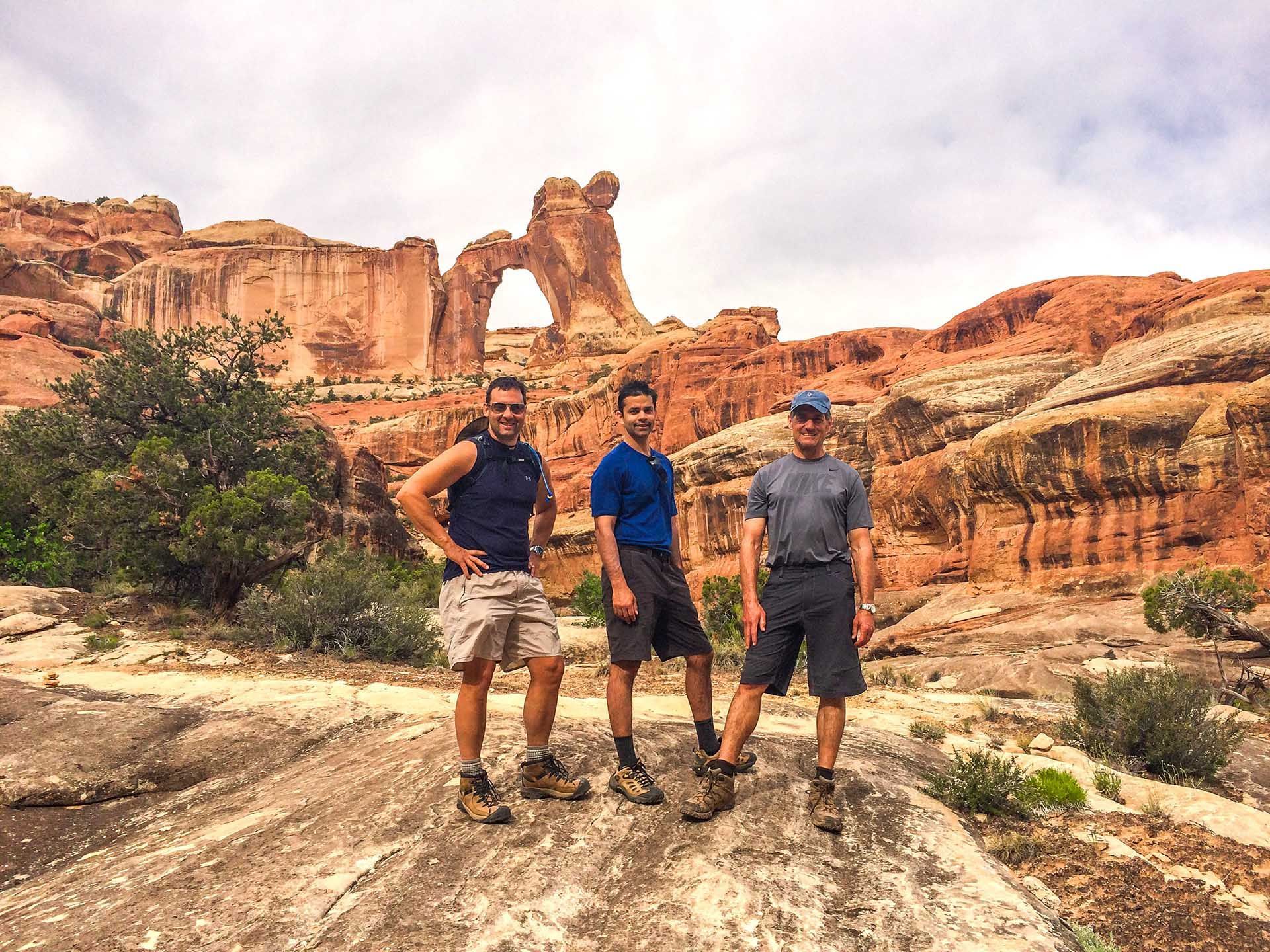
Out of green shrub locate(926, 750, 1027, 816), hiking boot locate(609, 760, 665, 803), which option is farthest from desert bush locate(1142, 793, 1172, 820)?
hiking boot locate(609, 760, 665, 803)

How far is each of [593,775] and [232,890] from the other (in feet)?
5.80

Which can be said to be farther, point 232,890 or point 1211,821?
point 1211,821

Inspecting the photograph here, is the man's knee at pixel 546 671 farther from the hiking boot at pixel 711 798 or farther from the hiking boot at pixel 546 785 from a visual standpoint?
the hiking boot at pixel 711 798

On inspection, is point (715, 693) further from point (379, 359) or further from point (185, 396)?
point (379, 359)

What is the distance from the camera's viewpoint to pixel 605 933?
8.61 ft

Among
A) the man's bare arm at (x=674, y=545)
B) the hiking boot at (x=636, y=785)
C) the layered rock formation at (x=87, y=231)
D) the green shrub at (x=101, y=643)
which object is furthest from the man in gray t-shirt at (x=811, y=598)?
the layered rock formation at (x=87, y=231)

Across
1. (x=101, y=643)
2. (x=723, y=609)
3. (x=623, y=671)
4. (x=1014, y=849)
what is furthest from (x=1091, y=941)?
(x=723, y=609)

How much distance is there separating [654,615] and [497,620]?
0.83 metres

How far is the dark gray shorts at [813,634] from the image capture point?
12.2ft

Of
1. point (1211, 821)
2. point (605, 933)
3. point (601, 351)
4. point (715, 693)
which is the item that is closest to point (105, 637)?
point (715, 693)

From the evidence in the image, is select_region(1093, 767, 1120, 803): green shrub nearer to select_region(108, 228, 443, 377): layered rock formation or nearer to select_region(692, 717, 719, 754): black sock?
select_region(692, 717, 719, 754): black sock

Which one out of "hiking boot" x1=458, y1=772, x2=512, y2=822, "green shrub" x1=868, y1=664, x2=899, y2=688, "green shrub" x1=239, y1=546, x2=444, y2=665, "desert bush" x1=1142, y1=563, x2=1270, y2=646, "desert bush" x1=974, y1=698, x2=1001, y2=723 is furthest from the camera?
"desert bush" x1=1142, y1=563, x2=1270, y2=646

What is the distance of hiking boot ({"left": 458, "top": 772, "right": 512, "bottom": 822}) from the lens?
3354 mm

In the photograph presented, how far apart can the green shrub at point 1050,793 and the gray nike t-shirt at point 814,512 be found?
1.67m
